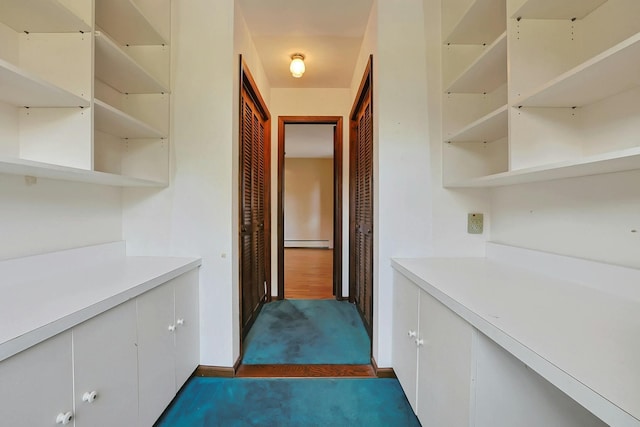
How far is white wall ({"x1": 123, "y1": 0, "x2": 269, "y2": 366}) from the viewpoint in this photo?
1.65 metres

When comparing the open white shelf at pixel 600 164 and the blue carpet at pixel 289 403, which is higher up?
the open white shelf at pixel 600 164

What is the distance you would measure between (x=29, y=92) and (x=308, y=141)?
452cm

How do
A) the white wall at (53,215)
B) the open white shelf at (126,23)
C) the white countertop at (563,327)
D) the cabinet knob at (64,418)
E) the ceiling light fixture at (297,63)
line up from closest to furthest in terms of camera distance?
the white countertop at (563,327)
the cabinet knob at (64,418)
the white wall at (53,215)
the open white shelf at (126,23)
the ceiling light fixture at (297,63)

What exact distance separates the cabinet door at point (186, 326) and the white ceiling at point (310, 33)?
183 centimetres

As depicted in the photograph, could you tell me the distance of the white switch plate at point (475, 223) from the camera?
167cm

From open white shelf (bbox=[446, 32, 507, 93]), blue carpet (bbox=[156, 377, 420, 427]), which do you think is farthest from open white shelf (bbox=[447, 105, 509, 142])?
blue carpet (bbox=[156, 377, 420, 427])

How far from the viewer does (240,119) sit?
1.79m

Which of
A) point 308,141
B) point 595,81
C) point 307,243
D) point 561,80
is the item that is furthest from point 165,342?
point 307,243

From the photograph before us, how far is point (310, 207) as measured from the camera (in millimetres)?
7273

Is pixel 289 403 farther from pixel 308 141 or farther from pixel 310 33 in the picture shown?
pixel 308 141

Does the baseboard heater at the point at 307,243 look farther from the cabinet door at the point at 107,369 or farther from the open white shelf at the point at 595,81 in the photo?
the open white shelf at the point at 595,81

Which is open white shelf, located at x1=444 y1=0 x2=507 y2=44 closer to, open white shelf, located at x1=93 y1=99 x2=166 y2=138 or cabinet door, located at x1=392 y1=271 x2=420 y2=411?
cabinet door, located at x1=392 y1=271 x2=420 y2=411

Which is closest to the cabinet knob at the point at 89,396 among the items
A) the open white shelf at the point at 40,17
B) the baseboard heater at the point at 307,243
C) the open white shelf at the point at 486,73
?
the open white shelf at the point at 40,17

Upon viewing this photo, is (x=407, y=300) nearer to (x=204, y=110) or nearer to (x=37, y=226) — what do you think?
(x=204, y=110)
